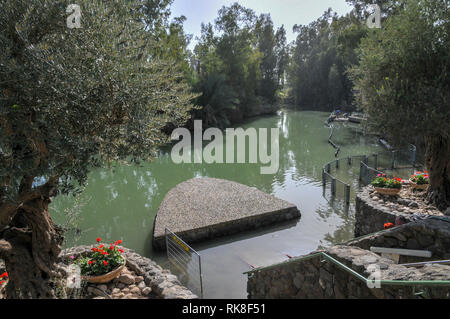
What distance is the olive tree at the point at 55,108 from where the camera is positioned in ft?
10.7

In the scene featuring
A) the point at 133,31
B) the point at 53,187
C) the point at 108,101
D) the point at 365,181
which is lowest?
the point at 365,181

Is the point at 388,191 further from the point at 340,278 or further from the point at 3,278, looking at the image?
the point at 3,278

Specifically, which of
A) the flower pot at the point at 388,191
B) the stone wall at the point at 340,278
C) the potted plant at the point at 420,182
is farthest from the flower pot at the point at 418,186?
the stone wall at the point at 340,278

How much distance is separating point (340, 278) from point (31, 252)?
4.05 meters

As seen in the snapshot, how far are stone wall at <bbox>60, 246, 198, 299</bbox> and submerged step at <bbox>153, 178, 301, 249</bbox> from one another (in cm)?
236

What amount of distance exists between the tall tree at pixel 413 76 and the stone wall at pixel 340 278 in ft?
13.0

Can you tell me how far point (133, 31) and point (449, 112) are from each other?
6.18 meters

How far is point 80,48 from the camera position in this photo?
3600mm

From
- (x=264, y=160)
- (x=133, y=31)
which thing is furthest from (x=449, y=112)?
(x=264, y=160)

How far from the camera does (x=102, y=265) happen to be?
4.99 m

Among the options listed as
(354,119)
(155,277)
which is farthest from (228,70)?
(155,277)

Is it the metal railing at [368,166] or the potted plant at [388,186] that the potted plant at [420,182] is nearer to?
the potted plant at [388,186]

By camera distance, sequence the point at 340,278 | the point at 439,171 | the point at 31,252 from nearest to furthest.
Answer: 1. the point at 340,278
2. the point at 31,252
3. the point at 439,171
